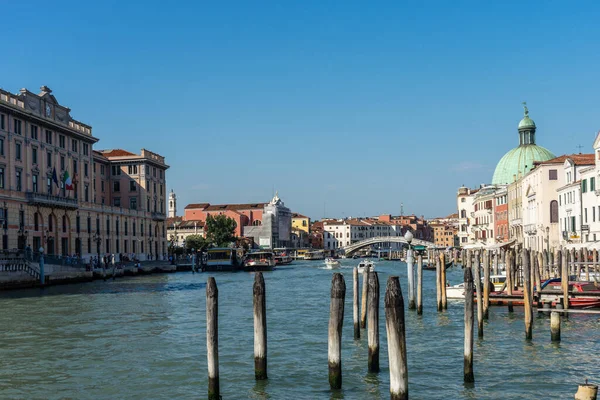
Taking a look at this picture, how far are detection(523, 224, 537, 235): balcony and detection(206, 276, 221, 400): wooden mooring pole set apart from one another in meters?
49.1

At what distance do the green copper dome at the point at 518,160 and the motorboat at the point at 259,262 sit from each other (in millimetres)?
28377

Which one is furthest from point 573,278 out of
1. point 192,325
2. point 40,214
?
point 40,214

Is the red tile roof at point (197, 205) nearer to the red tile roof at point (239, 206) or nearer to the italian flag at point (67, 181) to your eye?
the red tile roof at point (239, 206)

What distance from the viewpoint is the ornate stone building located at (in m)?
46.0

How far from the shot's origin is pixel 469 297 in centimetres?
1340

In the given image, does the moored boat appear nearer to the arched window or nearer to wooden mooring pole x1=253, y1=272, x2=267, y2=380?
the arched window

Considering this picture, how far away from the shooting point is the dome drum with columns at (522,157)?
273 ft

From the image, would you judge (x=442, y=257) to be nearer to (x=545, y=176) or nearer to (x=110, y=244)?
(x=545, y=176)

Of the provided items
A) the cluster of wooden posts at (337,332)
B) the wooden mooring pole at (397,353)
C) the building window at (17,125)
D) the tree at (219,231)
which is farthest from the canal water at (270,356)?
the tree at (219,231)

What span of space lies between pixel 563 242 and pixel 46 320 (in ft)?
116

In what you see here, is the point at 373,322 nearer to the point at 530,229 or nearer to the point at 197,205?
the point at 530,229

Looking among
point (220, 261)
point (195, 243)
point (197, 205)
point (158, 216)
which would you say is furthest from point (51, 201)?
point (197, 205)

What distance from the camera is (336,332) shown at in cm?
1162

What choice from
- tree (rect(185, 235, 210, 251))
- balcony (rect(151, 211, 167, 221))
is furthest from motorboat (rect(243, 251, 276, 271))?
tree (rect(185, 235, 210, 251))
